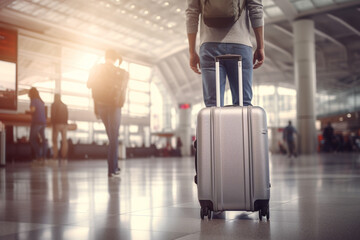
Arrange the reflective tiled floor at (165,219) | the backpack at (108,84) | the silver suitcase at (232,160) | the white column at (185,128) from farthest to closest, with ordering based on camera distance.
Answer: the white column at (185,128)
the backpack at (108,84)
the silver suitcase at (232,160)
the reflective tiled floor at (165,219)

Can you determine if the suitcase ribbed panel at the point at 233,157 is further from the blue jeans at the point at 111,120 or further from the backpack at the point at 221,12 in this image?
the blue jeans at the point at 111,120

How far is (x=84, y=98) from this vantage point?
118 feet

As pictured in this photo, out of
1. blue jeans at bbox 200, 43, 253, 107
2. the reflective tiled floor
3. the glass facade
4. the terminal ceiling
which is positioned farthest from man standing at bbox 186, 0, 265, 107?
the glass facade

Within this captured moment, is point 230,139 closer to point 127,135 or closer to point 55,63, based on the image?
point 55,63

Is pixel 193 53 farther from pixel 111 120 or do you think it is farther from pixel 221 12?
pixel 111 120

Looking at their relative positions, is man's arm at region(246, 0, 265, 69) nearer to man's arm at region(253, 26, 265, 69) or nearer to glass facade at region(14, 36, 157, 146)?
man's arm at region(253, 26, 265, 69)

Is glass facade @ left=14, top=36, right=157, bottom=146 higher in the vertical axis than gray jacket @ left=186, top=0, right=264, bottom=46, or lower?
higher

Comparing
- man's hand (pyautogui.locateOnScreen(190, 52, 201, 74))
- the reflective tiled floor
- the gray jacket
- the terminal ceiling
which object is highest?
the terminal ceiling

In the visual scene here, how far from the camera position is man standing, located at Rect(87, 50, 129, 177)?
243 inches

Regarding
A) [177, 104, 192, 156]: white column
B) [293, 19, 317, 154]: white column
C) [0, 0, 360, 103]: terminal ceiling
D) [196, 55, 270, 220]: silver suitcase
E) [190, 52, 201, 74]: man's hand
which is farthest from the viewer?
[177, 104, 192, 156]: white column

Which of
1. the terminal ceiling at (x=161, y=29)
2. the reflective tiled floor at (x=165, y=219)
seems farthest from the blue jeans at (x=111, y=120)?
the terminal ceiling at (x=161, y=29)

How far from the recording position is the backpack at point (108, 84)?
20.2 feet

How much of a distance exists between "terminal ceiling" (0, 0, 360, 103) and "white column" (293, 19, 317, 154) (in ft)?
4.12

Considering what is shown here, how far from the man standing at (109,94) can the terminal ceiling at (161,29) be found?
12.7m
